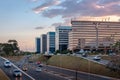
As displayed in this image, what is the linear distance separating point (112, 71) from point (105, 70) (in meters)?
4.87

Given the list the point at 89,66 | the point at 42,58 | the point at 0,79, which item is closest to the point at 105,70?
the point at 89,66

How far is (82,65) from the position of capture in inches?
4181

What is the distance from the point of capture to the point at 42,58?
568ft

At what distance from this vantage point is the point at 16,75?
82.8m

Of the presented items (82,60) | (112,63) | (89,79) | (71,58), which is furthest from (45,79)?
(71,58)

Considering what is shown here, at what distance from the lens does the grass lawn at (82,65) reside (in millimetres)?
84875

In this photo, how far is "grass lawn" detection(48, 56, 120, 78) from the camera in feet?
278

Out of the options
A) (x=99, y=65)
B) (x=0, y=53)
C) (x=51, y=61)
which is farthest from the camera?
(x=0, y=53)

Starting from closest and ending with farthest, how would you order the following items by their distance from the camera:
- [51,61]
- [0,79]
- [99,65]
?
[0,79] < [99,65] < [51,61]

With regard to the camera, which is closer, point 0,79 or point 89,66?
point 0,79

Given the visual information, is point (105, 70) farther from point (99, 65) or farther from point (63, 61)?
point (63, 61)

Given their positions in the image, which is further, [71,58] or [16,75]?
[71,58]

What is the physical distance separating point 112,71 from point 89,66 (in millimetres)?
17916

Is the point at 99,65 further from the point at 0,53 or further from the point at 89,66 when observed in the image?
the point at 0,53
